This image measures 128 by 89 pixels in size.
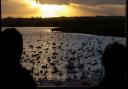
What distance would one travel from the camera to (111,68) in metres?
3.02

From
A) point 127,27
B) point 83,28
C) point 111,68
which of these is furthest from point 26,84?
point 83,28

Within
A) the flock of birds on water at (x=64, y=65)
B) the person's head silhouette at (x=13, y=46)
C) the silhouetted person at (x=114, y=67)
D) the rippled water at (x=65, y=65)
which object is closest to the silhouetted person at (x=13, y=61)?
the person's head silhouette at (x=13, y=46)

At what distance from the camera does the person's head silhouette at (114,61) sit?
3.00 m

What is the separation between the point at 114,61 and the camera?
3.00 m

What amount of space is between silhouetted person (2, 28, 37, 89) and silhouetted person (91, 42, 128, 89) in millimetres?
520

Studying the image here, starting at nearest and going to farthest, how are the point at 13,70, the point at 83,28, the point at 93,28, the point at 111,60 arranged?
the point at 111,60, the point at 13,70, the point at 93,28, the point at 83,28

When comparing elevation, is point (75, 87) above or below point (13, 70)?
below

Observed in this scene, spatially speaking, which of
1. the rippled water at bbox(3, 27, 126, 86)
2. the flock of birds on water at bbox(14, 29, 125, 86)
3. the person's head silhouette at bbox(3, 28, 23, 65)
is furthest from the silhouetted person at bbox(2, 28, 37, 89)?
the rippled water at bbox(3, 27, 126, 86)

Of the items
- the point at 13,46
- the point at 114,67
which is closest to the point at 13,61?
the point at 13,46

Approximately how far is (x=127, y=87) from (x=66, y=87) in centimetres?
159

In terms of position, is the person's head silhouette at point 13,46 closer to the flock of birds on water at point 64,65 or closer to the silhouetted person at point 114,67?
the silhouetted person at point 114,67

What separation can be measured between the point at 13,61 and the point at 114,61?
67 centimetres

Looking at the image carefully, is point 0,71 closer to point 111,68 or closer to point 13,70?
point 13,70

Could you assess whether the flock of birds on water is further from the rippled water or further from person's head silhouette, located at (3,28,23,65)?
person's head silhouette, located at (3,28,23,65)
